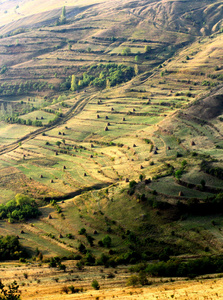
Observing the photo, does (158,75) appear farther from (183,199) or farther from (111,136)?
(183,199)

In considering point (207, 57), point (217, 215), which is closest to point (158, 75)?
point (207, 57)

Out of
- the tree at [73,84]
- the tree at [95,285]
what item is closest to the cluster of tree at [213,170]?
the tree at [95,285]

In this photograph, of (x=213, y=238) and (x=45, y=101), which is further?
(x=45, y=101)

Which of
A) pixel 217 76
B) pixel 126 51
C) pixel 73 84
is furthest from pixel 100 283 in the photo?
pixel 126 51

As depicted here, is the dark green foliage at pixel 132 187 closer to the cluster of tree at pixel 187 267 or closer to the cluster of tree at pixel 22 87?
the cluster of tree at pixel 187 267

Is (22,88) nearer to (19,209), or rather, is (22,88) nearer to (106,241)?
(19,209)

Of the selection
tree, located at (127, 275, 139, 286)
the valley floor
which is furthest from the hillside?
tree, located at (127, 275, 139, 286)
